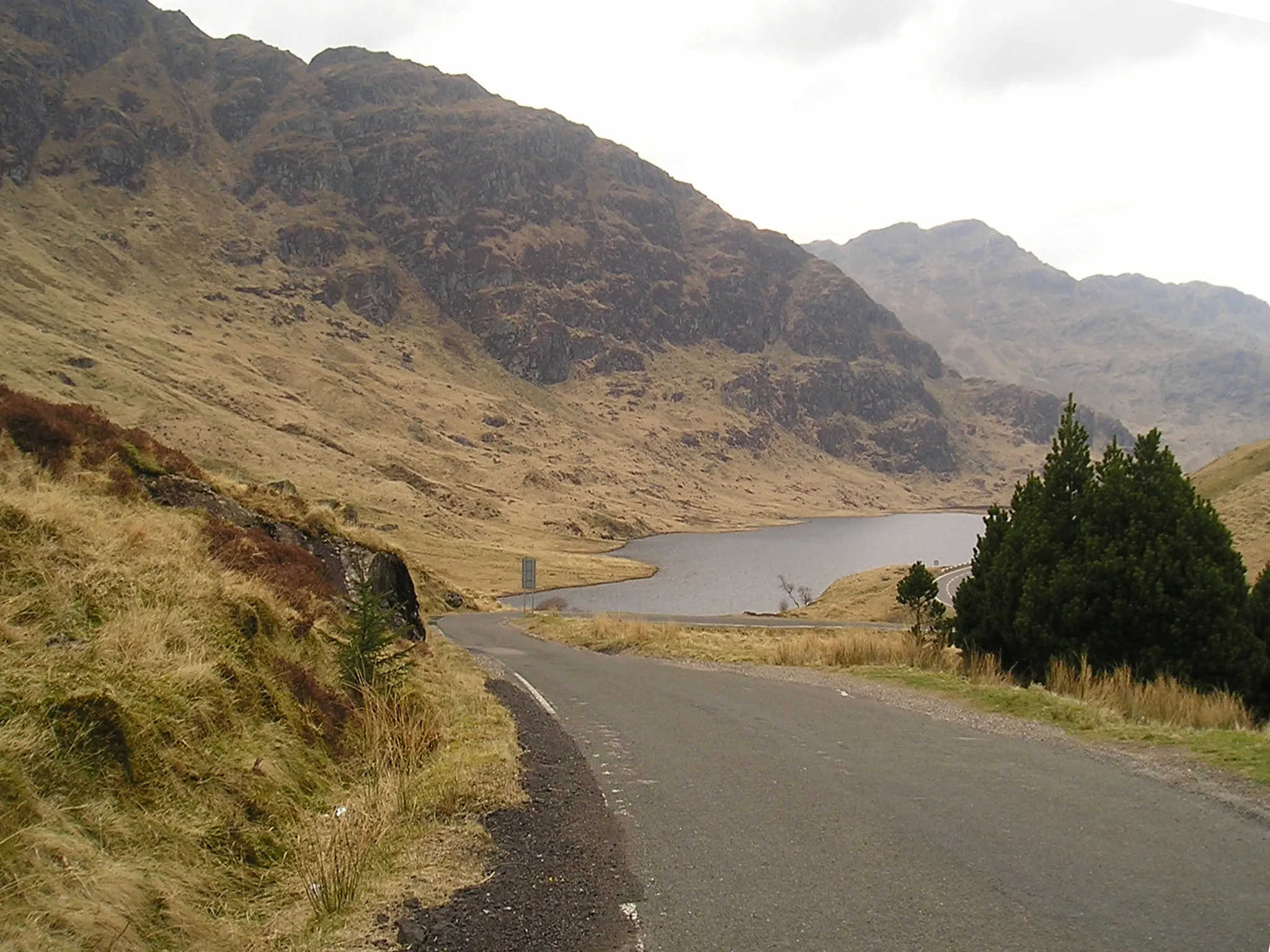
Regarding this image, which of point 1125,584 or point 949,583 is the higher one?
point 1125,584

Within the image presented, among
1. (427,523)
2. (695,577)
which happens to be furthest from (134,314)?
(695,577)

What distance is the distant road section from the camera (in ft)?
178

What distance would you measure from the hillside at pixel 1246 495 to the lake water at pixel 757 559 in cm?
1481

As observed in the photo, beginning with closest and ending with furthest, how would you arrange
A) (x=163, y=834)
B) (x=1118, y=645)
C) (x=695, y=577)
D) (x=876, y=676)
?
1. (x=163, y=834)
2. (x=1118, y=645)
3. (x=876, y=676)
4. (x=695, y=577)

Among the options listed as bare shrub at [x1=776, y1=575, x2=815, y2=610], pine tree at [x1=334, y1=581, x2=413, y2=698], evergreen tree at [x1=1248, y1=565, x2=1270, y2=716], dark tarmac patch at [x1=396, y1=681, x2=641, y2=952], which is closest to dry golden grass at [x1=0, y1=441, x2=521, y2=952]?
dark tarmac patch at [x1=396, y1=681, x2=641, y2=952]

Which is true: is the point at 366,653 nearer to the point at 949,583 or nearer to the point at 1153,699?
the point at 1153,699

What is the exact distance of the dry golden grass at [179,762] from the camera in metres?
4.41

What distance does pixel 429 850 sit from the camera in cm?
592

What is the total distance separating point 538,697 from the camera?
15266mm

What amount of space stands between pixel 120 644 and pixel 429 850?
3253 millimetres

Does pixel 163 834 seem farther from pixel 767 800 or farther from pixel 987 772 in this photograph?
pixel 987 772

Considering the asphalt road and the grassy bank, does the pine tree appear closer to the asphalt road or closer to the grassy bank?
the asphalt road

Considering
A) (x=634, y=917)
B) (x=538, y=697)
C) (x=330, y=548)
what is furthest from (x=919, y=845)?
(x=330, y=548)

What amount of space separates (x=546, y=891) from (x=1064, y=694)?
972 cm
